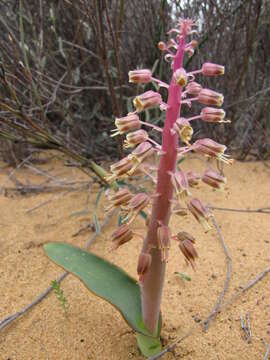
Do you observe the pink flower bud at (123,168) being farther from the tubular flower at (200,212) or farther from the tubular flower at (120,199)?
the tubular flower at (200,212)

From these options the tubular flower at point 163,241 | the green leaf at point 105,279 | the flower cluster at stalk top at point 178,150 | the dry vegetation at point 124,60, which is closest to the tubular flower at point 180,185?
the flower cluster at stalk top at point 178,150

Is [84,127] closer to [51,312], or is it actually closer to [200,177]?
[51,312]

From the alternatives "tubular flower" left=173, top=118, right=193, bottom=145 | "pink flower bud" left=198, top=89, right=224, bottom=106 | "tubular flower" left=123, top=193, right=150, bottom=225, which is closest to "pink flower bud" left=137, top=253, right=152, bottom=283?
"tubular flower" left=123, top=193, right=150, bottom=225

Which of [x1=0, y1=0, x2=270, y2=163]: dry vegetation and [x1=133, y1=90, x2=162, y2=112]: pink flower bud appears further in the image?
[x1=0, y1=0, x2=270, y2=163]: dry vegetation

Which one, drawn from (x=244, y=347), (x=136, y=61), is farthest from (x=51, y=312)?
(x=136, y=61)

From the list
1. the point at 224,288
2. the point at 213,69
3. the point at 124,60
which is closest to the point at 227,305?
the point at 224,288

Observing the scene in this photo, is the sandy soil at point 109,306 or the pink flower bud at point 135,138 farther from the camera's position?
the sandy soil at point 109,306

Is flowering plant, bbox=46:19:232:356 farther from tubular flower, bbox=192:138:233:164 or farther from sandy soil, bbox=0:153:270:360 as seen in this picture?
sandy soil, bbox=0:153:270:360
